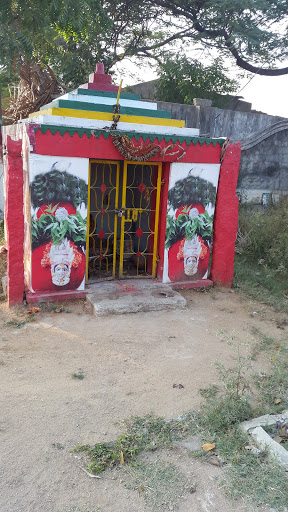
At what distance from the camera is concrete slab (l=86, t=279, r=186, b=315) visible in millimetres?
6512

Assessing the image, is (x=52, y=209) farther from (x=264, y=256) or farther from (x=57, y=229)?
(x=264, y=256)

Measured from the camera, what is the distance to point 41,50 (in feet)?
40.9

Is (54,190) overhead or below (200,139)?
below

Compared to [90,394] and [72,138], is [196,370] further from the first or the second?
[72,138]

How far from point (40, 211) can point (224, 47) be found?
420 inches

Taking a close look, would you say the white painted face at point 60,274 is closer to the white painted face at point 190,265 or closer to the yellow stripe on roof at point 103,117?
the white painted face at point 190,265

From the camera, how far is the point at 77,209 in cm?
661

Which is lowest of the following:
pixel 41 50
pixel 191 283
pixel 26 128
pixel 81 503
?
pixel 81 503

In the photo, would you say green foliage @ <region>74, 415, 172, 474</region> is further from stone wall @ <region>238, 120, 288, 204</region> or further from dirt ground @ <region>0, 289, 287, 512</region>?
stone wall @ <region>238, 120, 288, 204</region>

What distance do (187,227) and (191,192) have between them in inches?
24.5

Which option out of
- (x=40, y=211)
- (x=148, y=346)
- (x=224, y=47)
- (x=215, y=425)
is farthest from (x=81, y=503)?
(x=224, y=47)

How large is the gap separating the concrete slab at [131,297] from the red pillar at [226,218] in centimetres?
115

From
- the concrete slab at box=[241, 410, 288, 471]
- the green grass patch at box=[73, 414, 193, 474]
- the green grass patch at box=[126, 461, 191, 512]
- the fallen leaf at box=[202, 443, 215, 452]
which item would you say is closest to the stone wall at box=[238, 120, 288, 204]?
the concrete slab at box=[241, 410, 288, 471]

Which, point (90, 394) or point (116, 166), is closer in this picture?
point (90, 394)
